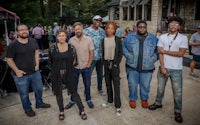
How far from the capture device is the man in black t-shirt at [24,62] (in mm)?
3588

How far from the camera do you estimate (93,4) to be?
2938 cm

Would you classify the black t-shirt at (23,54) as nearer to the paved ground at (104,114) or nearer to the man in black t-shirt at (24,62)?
the man in black t-shirt at (24,62)

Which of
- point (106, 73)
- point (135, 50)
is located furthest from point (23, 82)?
point (135, 50)

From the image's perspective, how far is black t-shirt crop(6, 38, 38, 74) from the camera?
3559mm

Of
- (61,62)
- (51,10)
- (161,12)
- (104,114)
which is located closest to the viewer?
(61,62)

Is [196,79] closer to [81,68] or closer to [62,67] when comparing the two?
Result: [81,68]

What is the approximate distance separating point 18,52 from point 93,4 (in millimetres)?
27063

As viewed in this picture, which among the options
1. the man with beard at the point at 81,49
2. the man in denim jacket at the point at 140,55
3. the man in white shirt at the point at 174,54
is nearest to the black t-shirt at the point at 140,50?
the man in denim jacket at the point at 140,55

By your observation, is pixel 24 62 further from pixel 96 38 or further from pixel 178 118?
pixel 178 118

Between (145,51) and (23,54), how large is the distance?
2260 millimetres

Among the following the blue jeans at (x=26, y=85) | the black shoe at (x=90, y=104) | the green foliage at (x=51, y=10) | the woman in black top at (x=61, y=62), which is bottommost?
the black shoe at (x=90, y=104)

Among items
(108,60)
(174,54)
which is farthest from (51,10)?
(174,54)

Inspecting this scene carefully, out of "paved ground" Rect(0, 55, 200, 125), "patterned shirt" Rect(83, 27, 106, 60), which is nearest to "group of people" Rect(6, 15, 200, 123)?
"paved ground" Rect(0, 55, 200, 125)

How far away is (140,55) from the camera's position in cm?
386
